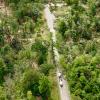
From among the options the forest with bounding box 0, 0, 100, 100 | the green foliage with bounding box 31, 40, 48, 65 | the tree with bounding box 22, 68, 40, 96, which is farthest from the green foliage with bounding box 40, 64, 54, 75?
the tree with bounding box 22, 68, 40, 96

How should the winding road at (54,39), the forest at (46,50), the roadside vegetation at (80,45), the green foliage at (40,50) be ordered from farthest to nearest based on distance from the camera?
the green foliage at (40,50) → the winding road at (54,39) → the forest at (46,50) → the roadside vegetation at (80,45)

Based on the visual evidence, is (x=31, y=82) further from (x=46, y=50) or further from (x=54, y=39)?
(x=54, y=39)

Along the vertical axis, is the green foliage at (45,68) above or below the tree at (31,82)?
above

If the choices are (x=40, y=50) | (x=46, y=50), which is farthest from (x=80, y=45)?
(x=40, y=50)

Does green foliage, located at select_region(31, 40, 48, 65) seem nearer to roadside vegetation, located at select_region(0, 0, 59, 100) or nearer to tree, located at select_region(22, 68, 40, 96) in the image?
roadside vegetation, located at select_region(0, 0, 59, 100)

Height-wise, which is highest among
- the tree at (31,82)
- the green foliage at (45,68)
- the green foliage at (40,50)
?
the green foliage at (40,50)

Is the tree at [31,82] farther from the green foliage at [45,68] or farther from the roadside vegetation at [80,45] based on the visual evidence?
the roadside vegetation at [80,45]

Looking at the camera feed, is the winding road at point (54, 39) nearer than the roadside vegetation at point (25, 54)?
No

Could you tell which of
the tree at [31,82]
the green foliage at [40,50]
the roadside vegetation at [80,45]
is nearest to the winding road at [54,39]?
the roadside vegetation at [80,45]

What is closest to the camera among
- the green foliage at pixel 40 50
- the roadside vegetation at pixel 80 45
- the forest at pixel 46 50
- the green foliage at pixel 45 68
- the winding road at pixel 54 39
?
the roadside vegetation at pixel 80 45
